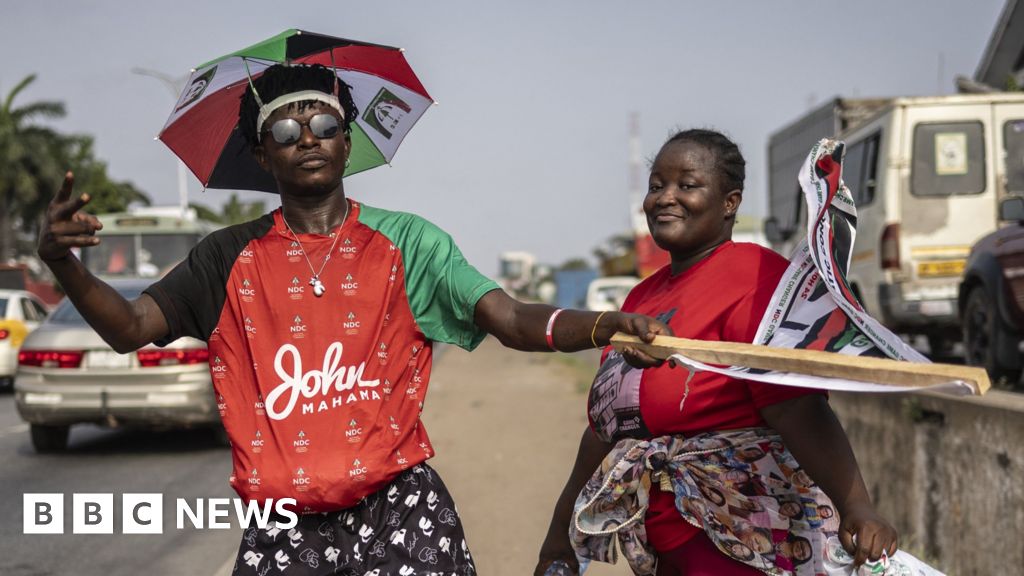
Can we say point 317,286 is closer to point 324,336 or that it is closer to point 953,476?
point 324,336

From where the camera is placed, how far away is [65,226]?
2398 mm

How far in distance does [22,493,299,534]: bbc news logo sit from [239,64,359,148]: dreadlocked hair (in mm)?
3954

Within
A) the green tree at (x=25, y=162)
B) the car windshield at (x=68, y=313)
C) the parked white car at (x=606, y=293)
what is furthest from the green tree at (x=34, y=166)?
the car windshield at (x=68, y=313)

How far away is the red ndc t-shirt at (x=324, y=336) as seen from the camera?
8.39 ft

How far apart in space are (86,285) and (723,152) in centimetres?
160

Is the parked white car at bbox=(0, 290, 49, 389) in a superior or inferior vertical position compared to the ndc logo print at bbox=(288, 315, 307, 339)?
inferior

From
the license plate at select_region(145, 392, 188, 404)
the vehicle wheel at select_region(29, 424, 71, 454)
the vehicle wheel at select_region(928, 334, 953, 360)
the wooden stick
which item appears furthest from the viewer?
the vehicle wheel at select_region(928, 334, 953, 360)

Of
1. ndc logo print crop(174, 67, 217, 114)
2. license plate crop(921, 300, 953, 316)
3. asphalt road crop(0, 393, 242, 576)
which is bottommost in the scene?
asphalt road crop(0, 393, 242, 576)

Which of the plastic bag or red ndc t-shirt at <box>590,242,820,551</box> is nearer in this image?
the plastic bag

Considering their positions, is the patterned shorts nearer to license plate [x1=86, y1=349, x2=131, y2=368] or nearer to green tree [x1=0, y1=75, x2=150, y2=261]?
license plate [x1=86, y1=349, x2=131, y2=368]

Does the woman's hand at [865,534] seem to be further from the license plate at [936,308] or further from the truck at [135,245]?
the truck at [135,245]

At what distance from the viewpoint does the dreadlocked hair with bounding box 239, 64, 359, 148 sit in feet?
9.29

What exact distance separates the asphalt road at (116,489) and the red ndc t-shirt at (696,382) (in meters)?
3.69

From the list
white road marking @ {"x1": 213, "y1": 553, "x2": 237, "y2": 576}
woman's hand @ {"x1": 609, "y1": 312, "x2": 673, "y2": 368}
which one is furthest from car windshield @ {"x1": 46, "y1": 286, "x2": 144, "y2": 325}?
woman's hand @ {"x1": 609, "y1": 312, "x2": 673, "y2": 368}
